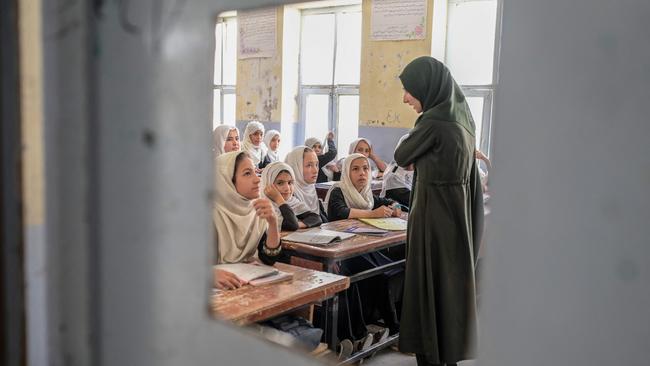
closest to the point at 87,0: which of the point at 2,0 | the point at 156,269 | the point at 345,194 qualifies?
the point at 2,0

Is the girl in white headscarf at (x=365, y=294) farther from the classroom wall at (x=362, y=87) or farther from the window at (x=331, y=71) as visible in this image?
the window at (x=331, y=71)

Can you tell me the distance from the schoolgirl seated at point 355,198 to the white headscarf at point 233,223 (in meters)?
1.16

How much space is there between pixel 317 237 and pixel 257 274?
0.83m

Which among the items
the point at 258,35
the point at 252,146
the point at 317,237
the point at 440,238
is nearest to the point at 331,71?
the point at 258,35

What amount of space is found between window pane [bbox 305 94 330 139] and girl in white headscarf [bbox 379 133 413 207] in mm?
3145

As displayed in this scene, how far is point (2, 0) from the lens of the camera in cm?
101

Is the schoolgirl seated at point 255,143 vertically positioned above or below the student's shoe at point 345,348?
above

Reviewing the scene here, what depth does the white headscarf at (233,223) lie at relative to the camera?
2.85 metres

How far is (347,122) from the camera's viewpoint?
7.70 m

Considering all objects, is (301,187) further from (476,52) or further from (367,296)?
(476,52)

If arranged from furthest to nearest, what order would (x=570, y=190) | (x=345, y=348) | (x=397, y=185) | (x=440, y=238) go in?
(x=397, y=185)
(x=345, y=348)
(x=440, y=238)
(x=570, y=190)

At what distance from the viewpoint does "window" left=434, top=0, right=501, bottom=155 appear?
6.11 meters

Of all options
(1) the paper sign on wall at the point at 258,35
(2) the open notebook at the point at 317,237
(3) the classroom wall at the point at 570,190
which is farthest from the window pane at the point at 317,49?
(3) the classroom wall at the point at 570,190

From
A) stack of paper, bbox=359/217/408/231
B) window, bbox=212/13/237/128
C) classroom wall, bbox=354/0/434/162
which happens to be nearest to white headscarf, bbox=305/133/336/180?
classroom wall, bbox=354/0/434/162
